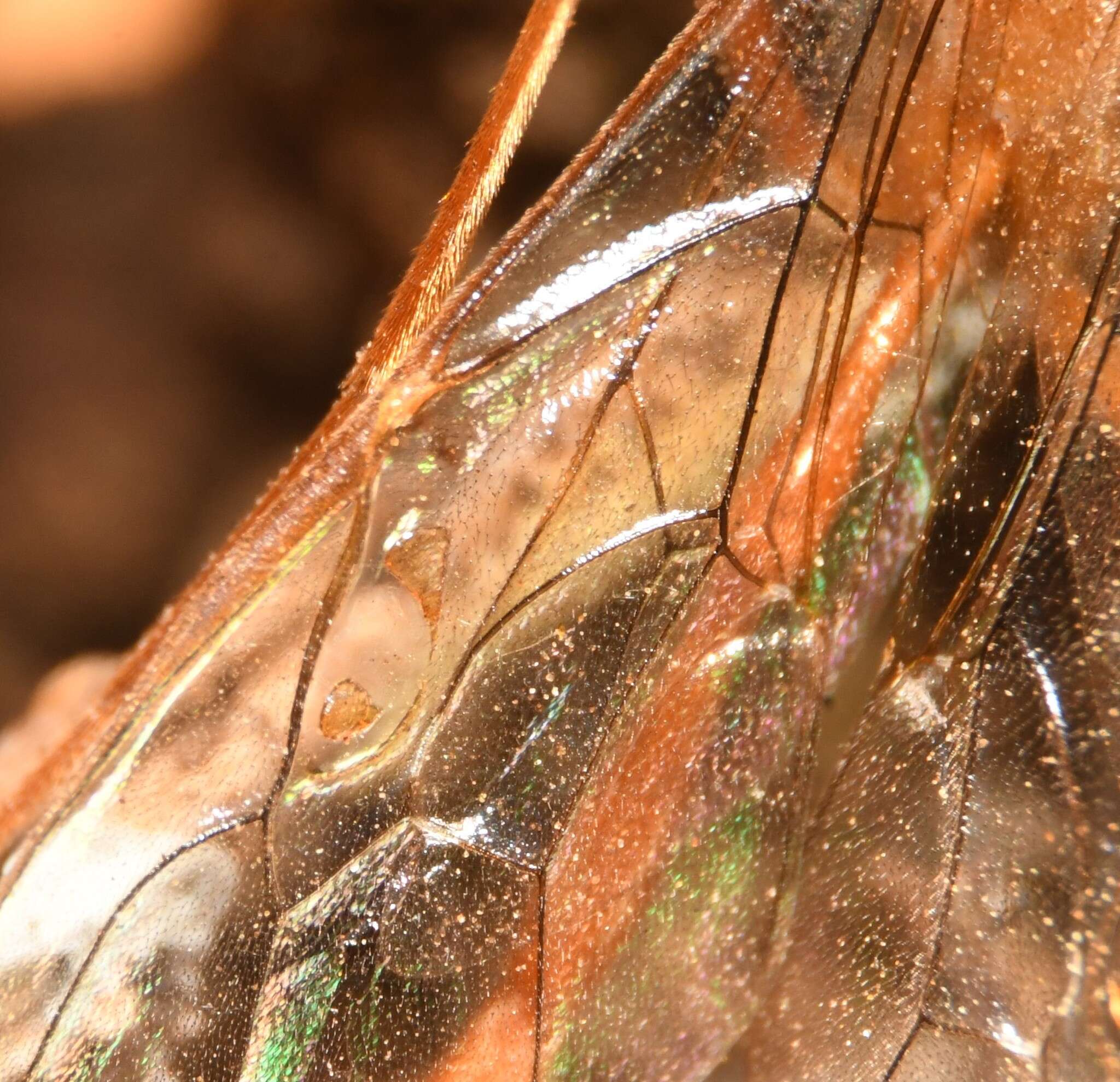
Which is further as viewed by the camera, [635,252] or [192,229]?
[192,229]

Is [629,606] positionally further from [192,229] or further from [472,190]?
[192,229]

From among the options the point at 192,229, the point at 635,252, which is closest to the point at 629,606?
the point at 635,252

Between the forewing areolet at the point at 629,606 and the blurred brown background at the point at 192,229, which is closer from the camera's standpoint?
the forewing areolet at the point at 629,606

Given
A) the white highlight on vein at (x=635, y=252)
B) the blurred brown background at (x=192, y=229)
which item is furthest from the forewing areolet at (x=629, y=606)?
the blurred brown background at (x=192, y=229)

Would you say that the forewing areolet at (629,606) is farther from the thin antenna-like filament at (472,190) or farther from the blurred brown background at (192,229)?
the blurred brown background at (192,229)

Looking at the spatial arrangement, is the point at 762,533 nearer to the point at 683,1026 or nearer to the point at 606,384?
the point at 606,384

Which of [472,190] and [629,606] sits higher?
[472,190]

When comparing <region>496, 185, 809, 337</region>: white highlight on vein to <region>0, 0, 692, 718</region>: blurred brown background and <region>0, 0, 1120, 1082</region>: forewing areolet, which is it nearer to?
<region>0, 0, 1120, 1082</region>: forewing areolet

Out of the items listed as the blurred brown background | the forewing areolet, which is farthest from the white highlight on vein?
the blurred brown background
